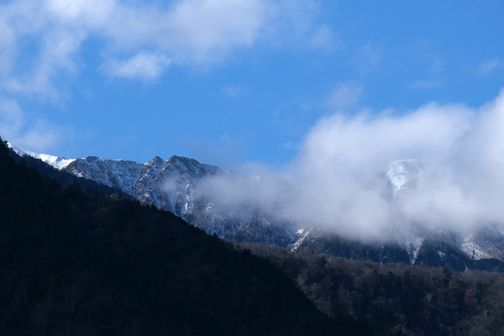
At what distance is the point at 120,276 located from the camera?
107 metres

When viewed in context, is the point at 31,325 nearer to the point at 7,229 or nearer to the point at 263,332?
the point at 7,229

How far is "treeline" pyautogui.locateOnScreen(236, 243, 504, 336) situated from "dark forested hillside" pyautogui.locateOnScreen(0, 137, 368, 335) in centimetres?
5179

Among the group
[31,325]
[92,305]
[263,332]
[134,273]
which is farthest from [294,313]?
[31,325]

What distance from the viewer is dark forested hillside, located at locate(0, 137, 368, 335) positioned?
3536 inches

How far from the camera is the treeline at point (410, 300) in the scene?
17100 centimetres

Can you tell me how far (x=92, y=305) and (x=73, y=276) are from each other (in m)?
7.20

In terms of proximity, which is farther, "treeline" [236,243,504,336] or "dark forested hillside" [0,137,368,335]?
"treeline" [236,243,504,336]

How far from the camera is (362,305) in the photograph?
182m

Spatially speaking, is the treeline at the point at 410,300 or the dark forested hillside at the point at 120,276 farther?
the treeline at the point at 410,300

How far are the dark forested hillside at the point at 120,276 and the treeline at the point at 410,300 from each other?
51.8 m

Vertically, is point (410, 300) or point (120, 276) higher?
point (410, 300)

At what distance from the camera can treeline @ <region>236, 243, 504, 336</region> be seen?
561 feet

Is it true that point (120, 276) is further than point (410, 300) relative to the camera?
No

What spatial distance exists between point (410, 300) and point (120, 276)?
335ft
